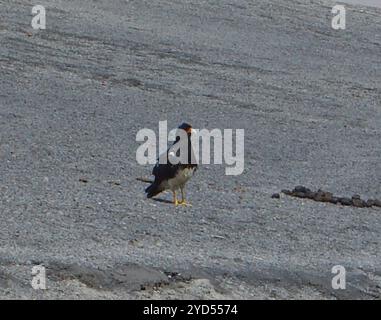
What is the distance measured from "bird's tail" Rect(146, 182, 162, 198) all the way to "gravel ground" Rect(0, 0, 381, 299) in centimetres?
14

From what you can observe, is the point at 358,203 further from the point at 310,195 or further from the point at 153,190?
the point at 153,190

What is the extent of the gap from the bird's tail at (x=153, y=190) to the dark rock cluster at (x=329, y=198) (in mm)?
2306

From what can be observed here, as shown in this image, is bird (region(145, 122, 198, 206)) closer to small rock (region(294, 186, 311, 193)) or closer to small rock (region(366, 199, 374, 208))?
small rock (region(294, 186, 311, 193))

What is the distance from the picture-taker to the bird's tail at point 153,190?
11234mm

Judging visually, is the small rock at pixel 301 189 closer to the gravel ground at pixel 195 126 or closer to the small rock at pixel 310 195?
the small rock at pixel 310 195

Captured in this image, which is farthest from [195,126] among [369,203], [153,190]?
[153,190]

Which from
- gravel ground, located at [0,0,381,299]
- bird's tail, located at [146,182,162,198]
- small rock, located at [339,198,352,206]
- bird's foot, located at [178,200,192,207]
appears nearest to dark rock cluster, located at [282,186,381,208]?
small rock, located at [339,198,352,206]

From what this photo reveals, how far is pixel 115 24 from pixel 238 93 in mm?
4978

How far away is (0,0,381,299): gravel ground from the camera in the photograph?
9.12 m

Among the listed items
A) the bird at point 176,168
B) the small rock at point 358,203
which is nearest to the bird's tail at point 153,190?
the bird at point 176,168

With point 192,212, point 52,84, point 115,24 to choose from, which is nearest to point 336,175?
point 192,212

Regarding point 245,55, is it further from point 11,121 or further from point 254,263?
point 254,263

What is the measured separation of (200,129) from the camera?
1720 centimetres

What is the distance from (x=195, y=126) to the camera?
17344 mm
